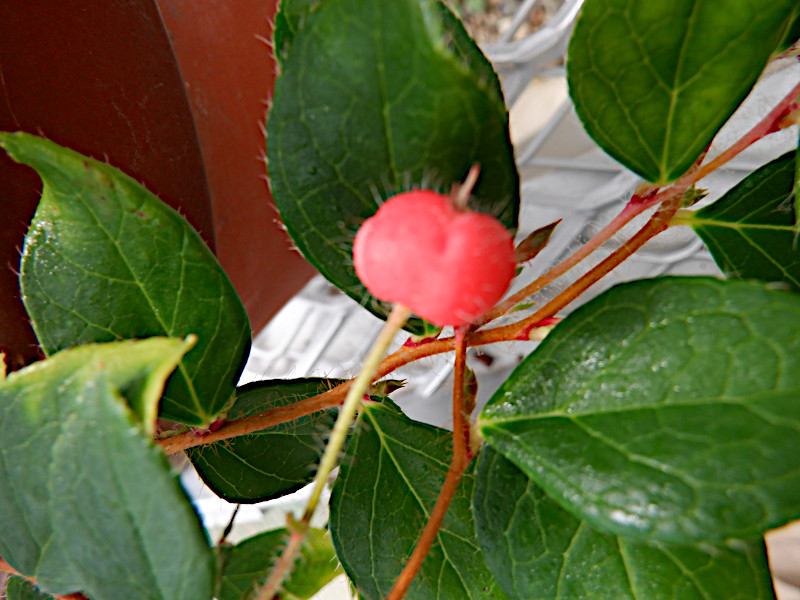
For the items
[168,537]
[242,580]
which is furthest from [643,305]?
[242,580]

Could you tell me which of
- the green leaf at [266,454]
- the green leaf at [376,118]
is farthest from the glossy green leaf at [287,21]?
the green leaf at [266,454]

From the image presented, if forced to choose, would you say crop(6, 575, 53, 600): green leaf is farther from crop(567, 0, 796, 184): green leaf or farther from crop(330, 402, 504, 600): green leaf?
crop(567, 0, 796, 184): green leaf

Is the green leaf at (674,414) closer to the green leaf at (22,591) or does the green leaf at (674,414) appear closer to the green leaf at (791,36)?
the green leaf at (791,36)

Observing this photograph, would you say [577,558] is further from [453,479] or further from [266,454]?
[266,454]

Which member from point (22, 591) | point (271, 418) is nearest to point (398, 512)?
point (271, 418)

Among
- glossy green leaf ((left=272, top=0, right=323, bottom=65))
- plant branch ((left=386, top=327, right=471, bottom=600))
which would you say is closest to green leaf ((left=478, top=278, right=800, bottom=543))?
plant branch ((left=386, top=327, right=471, bottom=600))

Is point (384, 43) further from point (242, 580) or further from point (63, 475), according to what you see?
point (242, 580)
